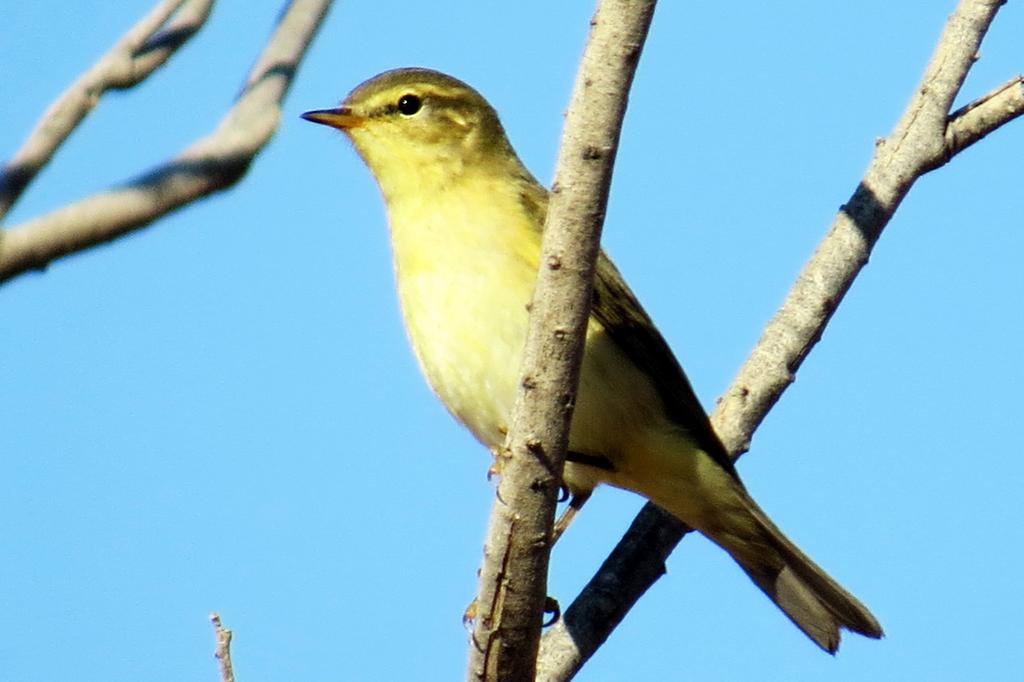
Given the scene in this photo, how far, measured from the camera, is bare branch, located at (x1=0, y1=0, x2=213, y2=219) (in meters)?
1.71

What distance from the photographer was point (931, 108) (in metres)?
5.71

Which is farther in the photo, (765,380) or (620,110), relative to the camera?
(765,380)

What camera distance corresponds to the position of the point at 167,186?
1.69 meters

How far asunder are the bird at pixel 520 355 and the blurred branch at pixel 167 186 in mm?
3101

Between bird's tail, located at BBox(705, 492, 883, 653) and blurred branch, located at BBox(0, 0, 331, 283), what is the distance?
150 inches

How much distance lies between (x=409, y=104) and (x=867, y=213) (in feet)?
6.40

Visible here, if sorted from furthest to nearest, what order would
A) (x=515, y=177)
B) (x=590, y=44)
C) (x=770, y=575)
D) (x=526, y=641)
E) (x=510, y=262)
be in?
(x=515, y=177), (x=770, y=575), (x=510, y=262), (x=526, y=641), (x=590, y=44)

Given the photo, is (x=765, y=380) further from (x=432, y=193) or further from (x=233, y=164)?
(x=233, y=164)

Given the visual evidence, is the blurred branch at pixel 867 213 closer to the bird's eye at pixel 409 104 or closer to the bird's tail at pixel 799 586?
the bird's tail at pixel 799 586

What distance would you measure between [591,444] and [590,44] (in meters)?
2.13

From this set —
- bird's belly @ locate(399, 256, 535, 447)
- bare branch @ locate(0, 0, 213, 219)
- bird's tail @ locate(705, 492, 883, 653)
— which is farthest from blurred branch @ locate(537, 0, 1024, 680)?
bare branch @ locate(0, 0, 213, 219)

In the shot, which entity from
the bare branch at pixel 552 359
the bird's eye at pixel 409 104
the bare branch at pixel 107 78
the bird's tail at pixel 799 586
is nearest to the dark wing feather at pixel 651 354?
the bird's tail at pixel 799 586

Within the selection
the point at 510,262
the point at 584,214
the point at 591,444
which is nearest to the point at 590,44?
the point at 584,214

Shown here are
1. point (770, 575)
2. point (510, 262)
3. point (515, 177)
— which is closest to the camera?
point (510, 262)
